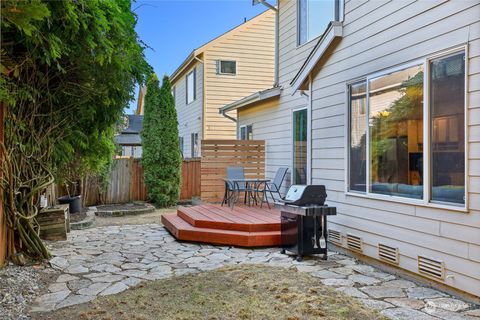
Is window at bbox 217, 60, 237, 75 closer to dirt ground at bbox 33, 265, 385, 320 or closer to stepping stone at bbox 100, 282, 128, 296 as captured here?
dirt ground at bbox 33, 265, 385, 320

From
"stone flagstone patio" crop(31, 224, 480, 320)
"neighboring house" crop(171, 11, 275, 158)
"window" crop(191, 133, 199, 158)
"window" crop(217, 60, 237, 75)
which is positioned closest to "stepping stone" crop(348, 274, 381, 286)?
"stone flagstone patio" crop(31, 224, 480, 320)

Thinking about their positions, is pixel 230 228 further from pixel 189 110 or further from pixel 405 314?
pixel 189 110

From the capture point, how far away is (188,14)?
12.1 m

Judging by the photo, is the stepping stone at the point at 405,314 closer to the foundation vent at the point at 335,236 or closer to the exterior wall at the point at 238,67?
the foundation vent at the point at 335,236

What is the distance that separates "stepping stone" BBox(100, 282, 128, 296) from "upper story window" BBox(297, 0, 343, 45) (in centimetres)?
438

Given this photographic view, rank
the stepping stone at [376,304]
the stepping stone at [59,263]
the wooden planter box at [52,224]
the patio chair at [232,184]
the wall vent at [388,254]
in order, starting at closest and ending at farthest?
the stepping stone at [376,304], the wall vent at [388,254], the stepping stone at [59,263], the wooden planter box at [52,224], the patio chair at [232,184]

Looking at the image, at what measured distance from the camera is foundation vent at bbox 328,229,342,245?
5266 millimetres

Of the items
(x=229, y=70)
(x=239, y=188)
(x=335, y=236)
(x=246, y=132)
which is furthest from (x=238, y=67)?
(x=335, y=236)

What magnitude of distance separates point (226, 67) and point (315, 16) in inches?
266

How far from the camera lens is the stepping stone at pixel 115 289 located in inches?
147

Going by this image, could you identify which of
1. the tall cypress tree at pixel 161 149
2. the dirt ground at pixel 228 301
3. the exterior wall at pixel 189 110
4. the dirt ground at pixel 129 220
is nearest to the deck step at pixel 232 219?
the dirt ground at pixel 129 220

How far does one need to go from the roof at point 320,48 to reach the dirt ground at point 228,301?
317 centimetres

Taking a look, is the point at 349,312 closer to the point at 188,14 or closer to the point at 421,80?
the point at 421,80

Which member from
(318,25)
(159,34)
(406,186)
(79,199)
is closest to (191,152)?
(159,34)
